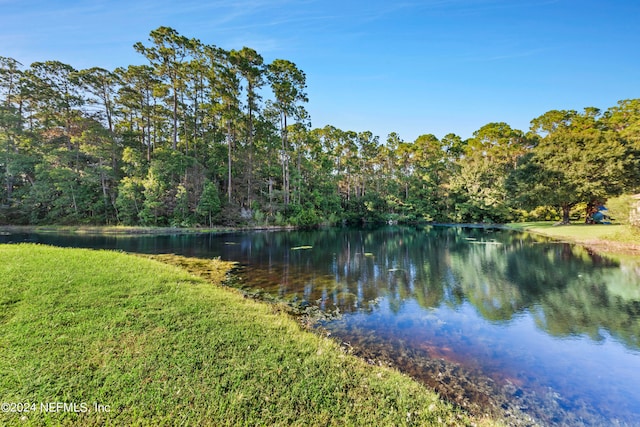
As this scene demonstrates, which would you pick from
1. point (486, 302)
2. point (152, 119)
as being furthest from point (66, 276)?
point (152, 119)

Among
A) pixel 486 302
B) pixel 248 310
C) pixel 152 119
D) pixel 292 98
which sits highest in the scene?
pixel 292 98

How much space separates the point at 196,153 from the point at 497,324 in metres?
37.0

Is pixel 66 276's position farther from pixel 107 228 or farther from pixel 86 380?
pixel 107 228

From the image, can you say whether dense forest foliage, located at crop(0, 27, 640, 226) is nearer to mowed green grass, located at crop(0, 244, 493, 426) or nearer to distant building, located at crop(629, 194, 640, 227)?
distant building, located at crop(629, 194, 640, 227)

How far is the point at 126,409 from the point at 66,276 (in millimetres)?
5132

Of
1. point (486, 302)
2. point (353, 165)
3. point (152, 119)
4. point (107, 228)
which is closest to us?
point (486, 302)

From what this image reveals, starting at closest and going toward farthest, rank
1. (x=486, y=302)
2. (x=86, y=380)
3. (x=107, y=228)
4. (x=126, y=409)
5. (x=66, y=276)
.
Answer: (x=126, y=409)
(x=86, y=380)
(x=66, y=276)
(x=486, y=302)
(x=107, y=228)

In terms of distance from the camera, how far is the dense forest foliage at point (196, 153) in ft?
96.6

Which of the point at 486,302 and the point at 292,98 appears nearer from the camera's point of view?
the point at 486,302

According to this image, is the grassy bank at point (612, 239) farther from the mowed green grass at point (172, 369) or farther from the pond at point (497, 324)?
the mowed green grass at point (172, 369)

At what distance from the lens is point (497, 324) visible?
7387mm

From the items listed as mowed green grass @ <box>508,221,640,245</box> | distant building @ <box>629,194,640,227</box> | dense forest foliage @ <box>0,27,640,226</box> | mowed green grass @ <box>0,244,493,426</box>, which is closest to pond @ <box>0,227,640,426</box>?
mowed green grass @ <box>0,244,493,426</box>

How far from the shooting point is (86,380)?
11.7 ft

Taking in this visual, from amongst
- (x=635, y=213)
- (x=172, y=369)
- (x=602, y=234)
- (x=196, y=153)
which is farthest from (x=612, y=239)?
(x=196, y=153)
